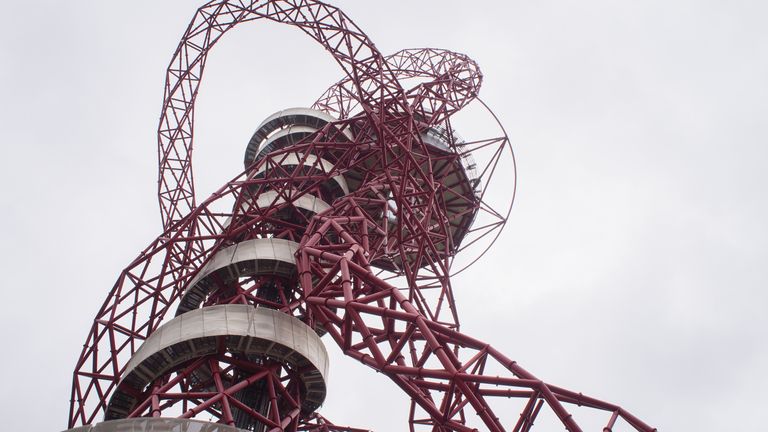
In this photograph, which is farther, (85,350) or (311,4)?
(311,4)

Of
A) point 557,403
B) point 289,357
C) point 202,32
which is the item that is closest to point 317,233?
point 289,357

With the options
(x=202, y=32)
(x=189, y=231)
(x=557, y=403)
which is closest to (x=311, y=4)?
(x=202, y=32)

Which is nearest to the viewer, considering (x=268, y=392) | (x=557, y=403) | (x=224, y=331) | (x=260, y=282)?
(x=557, y=403)

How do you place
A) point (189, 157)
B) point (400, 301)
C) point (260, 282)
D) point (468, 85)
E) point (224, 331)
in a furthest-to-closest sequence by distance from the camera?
point (468, 85) → point (189, 157) → point (260, 282) → point (224, 331) → point (400, 301)

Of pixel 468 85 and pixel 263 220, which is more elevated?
pixel 468 85

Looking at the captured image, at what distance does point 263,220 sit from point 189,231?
3271mm

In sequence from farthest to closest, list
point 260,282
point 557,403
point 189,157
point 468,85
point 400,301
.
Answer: point 468,85, point 189,157, point 260,282, point 400,301, point 557,403

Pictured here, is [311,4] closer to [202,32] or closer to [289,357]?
[202,32]

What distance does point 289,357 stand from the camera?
1000 inches

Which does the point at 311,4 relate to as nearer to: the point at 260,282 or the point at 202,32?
the point at 202,32

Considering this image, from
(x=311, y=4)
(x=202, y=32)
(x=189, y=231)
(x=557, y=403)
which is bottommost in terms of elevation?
(x=557, y=403)

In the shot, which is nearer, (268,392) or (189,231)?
(268,392)

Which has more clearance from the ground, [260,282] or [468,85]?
[468,85]

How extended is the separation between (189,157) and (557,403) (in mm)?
25288
